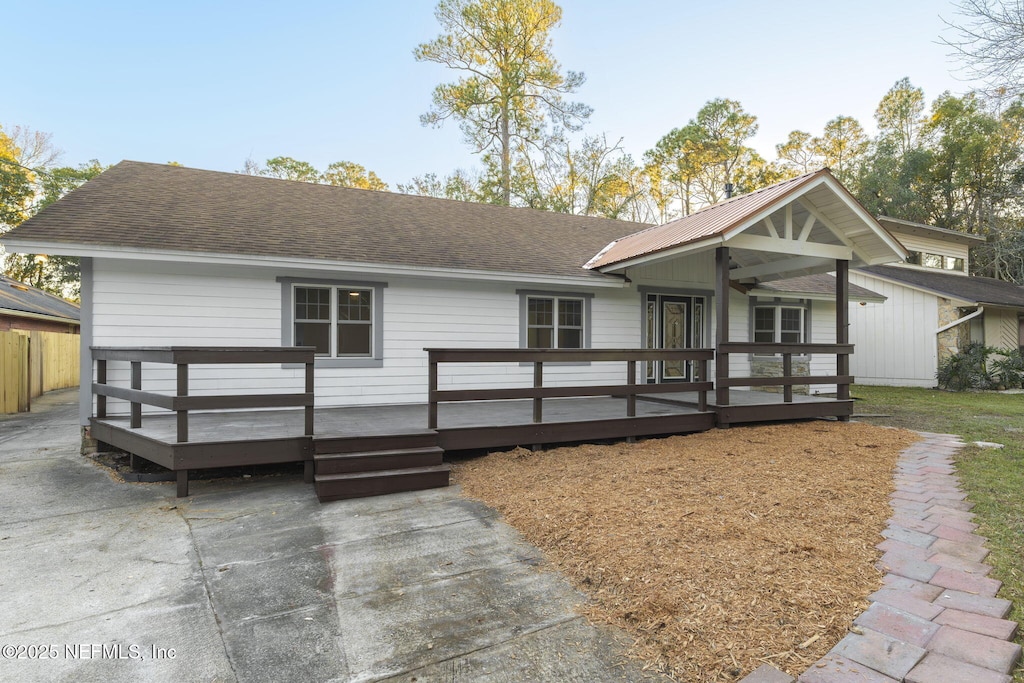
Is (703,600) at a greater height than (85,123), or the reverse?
(85,123)

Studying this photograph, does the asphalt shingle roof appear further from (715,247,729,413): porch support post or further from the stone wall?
(715,247,729,413): porch support post

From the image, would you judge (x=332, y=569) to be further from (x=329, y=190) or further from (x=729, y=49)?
(x=729, y=49)

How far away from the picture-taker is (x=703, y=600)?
2633 millimetres

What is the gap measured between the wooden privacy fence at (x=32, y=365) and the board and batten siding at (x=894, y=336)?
20.9 metres

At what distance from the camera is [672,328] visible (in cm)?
1028

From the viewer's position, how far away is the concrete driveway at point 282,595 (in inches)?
90.7

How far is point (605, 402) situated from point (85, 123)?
30.6 m

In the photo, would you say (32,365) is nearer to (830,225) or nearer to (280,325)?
(280,325)

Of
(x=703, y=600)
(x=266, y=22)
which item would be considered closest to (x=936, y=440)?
(x=703, y=600)

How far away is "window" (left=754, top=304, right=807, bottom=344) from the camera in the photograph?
1130 centimetres

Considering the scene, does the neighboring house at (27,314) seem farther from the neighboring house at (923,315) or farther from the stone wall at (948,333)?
the stone wall at (948,333)

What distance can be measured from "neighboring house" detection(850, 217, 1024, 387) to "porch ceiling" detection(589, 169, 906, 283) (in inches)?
298

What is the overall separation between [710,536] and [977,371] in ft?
49.2

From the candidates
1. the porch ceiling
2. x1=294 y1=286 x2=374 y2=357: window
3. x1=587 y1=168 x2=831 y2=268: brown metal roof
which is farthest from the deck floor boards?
x1=587 y1=168 x2=831 y2=268: brown metal roof
